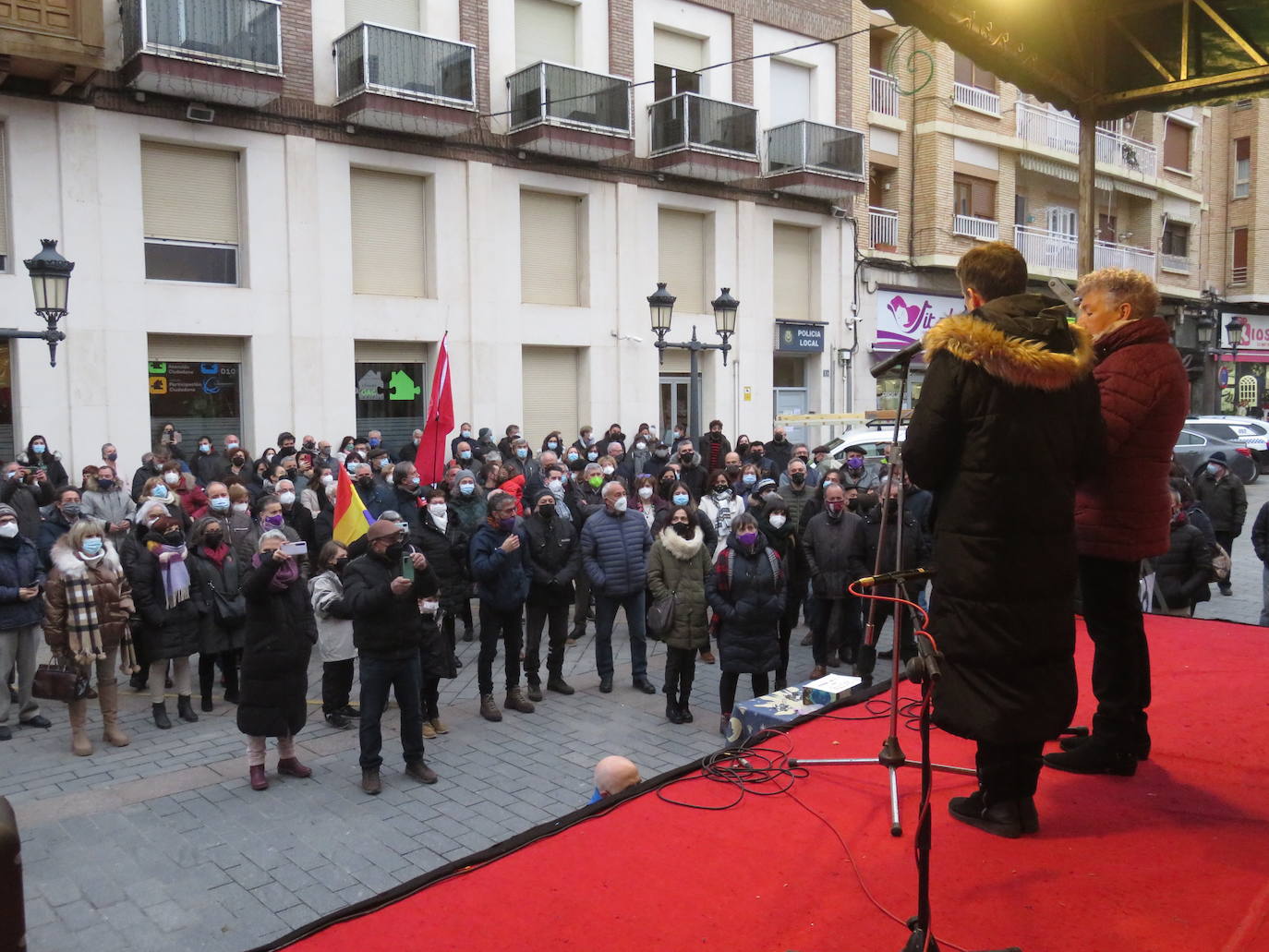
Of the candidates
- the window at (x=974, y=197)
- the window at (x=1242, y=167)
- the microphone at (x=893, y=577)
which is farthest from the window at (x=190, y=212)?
the window at (x=1242, y=167)

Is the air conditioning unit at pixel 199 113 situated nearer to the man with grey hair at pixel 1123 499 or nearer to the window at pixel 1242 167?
the man with grey hair at pixel 1123 499

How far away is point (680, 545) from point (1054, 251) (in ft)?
81.3

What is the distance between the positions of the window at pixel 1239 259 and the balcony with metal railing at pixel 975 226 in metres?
15.7

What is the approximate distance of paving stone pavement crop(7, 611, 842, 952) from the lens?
5.59 meters

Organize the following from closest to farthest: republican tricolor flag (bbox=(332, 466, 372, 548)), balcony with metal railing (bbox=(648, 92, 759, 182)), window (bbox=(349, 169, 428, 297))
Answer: republican tricolor flag (bbox=(332, 466, 372, 548)) < window (bbox=(349, 169, 428, 297)) < balcony with metal railing (bbox=(648, 92, 759, 182))

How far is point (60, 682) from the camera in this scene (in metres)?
7.65

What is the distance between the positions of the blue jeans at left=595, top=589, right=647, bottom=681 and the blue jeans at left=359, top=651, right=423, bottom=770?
7.99 ft

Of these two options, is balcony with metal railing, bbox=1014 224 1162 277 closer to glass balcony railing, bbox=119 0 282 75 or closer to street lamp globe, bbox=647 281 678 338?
street lamp globe, bbox=647 281 678 338

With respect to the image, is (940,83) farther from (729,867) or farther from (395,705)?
(729,867)

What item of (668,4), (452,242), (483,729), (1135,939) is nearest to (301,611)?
(483,729)

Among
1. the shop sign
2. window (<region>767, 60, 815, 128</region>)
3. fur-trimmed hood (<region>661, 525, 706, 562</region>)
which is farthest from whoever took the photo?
the shop sign

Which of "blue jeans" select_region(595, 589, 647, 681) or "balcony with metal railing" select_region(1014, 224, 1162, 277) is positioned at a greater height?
"balcony with metal railing" select_region(1014, 224, 1162, 277)

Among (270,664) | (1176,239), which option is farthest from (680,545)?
(1176,239)

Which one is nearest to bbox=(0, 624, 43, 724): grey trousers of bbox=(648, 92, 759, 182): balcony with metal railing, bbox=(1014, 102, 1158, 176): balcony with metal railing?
bbox=(648, 92, 759, 182): balcony with metal railing
